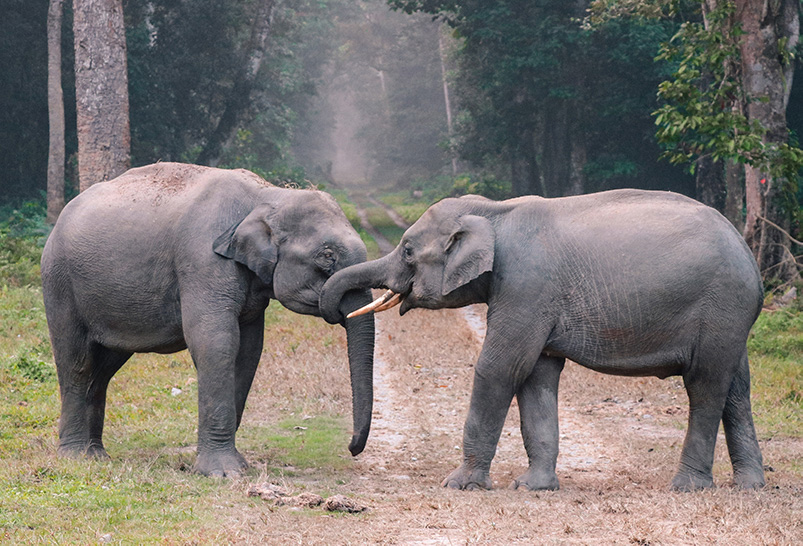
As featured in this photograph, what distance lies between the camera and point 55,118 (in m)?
22.6

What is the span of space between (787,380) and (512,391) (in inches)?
226

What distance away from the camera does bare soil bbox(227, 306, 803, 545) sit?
18.0 ft

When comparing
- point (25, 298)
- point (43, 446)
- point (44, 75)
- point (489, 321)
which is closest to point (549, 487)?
point (489, 321)

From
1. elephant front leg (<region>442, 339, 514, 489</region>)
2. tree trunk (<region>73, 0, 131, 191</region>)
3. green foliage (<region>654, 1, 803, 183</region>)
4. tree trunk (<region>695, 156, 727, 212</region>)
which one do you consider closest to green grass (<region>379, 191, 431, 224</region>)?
tree trunk (<region>695, 156, 727, 212</region>)

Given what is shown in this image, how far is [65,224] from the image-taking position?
8.30m

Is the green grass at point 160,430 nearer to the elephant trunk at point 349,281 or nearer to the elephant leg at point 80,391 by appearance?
the elephant leg at point 80,391

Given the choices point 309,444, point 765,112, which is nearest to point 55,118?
point 765,112

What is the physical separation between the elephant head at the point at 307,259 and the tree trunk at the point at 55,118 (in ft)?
53.2

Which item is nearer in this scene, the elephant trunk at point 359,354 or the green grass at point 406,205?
the elephant trunk at point 359,354

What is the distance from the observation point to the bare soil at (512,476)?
18.0 feet

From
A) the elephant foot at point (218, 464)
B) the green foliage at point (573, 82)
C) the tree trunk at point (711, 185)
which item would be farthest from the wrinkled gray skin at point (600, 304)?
the green foliage at point (573, 82)

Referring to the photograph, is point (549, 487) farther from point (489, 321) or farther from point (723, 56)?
point (723, 56)

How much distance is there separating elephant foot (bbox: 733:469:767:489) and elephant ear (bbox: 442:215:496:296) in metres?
2.55

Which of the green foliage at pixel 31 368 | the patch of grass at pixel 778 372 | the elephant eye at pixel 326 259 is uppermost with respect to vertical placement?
the elephant eye at pixel 326 259
